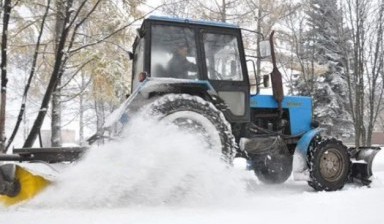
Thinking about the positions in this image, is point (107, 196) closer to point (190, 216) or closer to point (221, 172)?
point (190, 216)

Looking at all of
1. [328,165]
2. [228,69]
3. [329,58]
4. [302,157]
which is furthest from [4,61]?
[329,58]

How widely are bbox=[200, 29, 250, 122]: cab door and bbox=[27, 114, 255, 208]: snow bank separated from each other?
132 cm

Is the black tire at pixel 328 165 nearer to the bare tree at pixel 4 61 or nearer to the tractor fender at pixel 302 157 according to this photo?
the tractor fender at pixel 302 157

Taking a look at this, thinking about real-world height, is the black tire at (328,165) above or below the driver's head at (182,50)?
below

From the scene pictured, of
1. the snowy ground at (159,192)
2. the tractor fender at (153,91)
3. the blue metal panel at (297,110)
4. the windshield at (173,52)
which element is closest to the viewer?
the snowy ground at (159,192)

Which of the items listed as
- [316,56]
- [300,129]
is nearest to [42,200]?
[300,129]

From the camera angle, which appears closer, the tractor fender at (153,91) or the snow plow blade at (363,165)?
the tractor fender at (153,91)

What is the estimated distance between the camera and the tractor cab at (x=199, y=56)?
6289mm

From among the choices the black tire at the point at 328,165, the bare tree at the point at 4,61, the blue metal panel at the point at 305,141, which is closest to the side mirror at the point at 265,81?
the blue metal panel at the point at 305,141

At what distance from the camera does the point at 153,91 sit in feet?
19.2

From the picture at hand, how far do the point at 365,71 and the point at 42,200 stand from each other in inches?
488

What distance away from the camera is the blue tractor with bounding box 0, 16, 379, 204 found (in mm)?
5547

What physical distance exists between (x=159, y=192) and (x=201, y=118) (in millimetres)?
1053

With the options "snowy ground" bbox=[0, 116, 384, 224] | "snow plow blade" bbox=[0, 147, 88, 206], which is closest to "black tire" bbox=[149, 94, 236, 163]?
"snowy ground" bbox=[0, 116, 384, 224]
